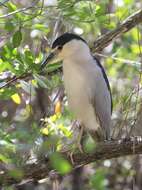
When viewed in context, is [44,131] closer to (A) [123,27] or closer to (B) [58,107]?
(B) [58,107]

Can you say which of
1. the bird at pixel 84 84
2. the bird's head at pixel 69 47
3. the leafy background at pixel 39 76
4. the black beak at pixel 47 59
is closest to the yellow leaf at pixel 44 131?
the leafy background at pixel 39 76

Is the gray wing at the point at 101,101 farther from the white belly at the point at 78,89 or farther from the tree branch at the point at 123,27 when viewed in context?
the tree branch at the point at 123,27

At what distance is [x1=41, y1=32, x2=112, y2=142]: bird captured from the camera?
285cm

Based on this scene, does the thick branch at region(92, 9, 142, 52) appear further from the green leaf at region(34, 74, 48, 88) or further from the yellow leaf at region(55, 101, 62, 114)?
the green leaf at region(34, 74, 48, 88)

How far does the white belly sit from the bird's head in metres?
0.07

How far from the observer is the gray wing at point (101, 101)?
2900 mm

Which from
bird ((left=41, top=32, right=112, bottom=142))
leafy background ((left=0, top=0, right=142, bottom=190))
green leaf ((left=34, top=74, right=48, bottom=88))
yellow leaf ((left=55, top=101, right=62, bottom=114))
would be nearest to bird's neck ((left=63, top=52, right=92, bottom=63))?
bird ((left=41, top=32, right=112, bottom=142))

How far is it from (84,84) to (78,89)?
4 centimetres

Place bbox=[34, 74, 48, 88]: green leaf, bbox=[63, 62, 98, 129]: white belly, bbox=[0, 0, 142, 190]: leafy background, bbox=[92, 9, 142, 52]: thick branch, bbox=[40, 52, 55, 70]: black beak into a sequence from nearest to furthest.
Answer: bbox=[0, 0, 142, 190]: leafy background < bbox=[34, 74, 48, 88]: green leaf < bbox=[40, 52, 55, 70]: black beak < bbox=[63, 62, 98, 129]: white belly < bbox=[92, 9, 142, 52]: thick branch

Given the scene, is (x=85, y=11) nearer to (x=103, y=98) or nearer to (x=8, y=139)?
(x=103, y=98)

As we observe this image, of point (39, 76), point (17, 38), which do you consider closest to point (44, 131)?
Result: point (39, 76)

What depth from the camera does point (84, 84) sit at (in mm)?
2840

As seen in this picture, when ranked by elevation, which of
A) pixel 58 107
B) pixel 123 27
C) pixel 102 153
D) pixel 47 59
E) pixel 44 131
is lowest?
pixel 102 153

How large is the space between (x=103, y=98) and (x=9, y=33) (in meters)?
0.69
